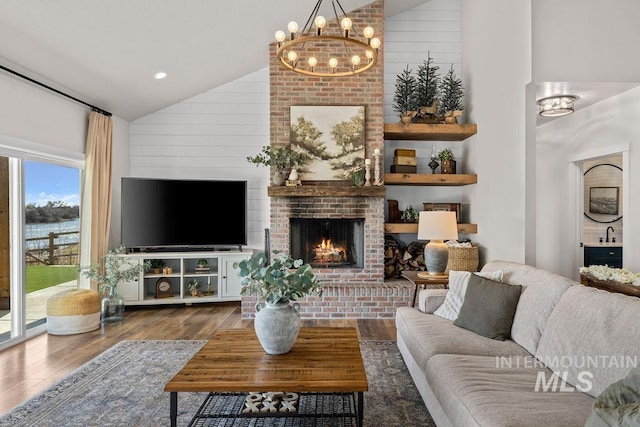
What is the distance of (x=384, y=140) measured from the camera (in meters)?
5.21

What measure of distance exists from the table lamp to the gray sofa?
3.38 feet

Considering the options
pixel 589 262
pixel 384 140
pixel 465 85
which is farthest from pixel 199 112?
pixel 589 262

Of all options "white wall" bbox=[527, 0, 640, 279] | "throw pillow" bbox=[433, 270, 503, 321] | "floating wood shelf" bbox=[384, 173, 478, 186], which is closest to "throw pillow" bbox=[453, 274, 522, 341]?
"throw pillow" bbox=[433, 270, 503, 321]

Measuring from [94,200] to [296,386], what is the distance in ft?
12.5

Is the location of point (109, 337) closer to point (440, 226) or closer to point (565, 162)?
point (440, 226)

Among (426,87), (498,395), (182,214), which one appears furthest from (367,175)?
(498,395)

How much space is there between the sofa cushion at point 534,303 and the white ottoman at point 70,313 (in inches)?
154

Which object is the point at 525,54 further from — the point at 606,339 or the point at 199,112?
the point at 199,112

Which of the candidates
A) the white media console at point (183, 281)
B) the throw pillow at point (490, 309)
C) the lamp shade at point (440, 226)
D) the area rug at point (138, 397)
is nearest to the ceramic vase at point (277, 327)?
the area rug at point (138, 397)

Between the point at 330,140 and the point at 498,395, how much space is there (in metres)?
3.58

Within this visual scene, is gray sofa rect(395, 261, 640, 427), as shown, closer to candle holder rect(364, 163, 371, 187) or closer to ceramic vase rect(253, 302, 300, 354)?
ceramic vase rect(253, 302, 300, 354)

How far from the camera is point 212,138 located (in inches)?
215

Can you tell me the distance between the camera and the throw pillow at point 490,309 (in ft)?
8.25

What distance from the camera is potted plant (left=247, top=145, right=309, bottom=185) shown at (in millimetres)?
4625
